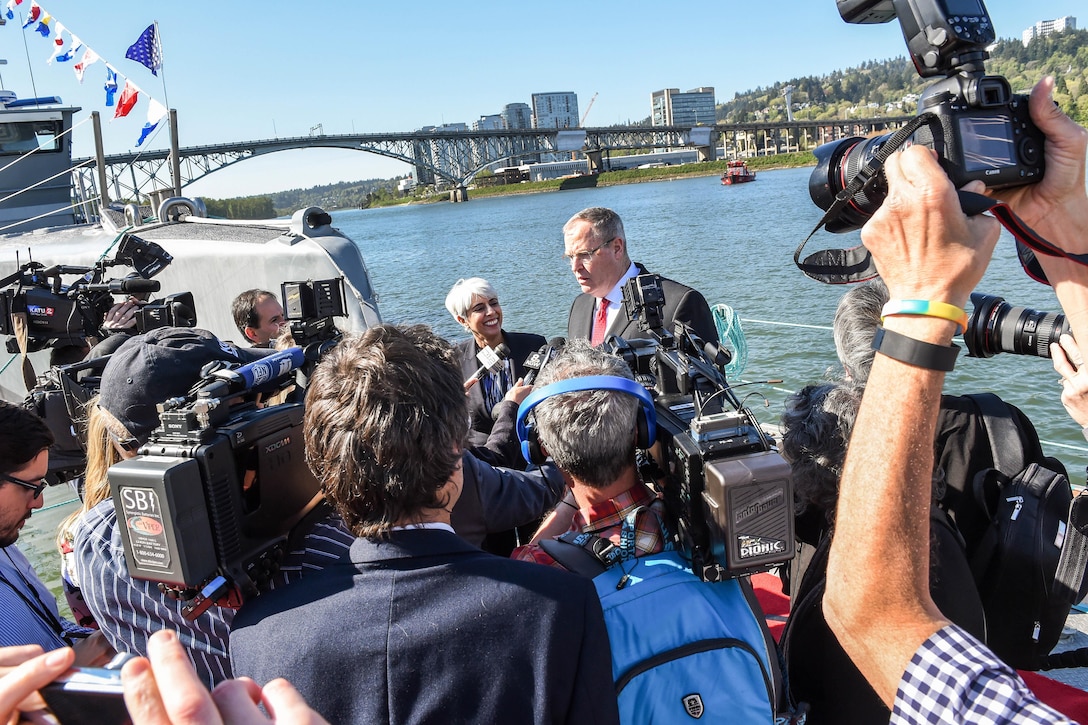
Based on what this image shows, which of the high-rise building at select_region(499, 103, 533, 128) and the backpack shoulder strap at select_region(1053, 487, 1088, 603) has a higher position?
the high-rise building at select_region(499, 103, 533, 128)

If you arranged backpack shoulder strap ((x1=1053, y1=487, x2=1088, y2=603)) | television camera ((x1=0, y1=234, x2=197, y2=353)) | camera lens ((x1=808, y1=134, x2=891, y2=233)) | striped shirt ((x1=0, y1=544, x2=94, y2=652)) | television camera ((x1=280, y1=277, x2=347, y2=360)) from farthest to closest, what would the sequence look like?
television camera ((x1=0, y1=234, x2=197, y2=353)), television camera ((x1=280, y1=277, x2=347, y2=360)), backpack shoulder strap ((x1=1053, y1=487, x2=1088, y2=603)), striped shirt ((x1=0, y1=544, x2=94, y2=652)), camera lens ((x1=808, y1=134, x2=891, y2=233))

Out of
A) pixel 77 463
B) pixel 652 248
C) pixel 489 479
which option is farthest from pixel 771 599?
pixel 652 248

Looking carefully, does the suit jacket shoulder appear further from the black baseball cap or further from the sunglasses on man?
the sunglasses on man

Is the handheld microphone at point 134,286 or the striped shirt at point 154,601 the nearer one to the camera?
the striped shirt at point 154,601

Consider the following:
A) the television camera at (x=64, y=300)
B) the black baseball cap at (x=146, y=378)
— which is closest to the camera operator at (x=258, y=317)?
the television camera at (x=64, y=300)

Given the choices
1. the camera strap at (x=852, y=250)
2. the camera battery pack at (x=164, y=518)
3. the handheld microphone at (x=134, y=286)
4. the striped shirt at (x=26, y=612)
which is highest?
the camera strap at (x=852, y=250)

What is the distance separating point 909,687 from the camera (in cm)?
110

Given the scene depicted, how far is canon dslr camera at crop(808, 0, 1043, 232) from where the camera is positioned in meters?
1.35

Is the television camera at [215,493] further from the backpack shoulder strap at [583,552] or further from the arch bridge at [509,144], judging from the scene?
the arch bridge at [509,144]

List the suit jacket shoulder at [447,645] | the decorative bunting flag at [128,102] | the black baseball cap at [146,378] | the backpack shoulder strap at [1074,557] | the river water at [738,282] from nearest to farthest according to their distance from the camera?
the suit jacket shoulder at [447,645], the black baseball cap at [146,378], the backpack shoulder strap at [1074,557], the river water at [738,282], the decorative bunting flag at [128,102]

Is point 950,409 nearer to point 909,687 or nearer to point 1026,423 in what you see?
point 1026,423

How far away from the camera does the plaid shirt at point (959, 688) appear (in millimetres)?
1037

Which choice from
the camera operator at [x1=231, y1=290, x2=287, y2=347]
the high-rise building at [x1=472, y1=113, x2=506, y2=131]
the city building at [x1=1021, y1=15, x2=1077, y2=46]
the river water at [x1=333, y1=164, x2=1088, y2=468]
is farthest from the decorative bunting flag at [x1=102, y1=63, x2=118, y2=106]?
the high-rise building at [x1=472, y1=113, x2=506, y2=131]

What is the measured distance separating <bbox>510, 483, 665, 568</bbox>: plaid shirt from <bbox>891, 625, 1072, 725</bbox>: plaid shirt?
0.67m
